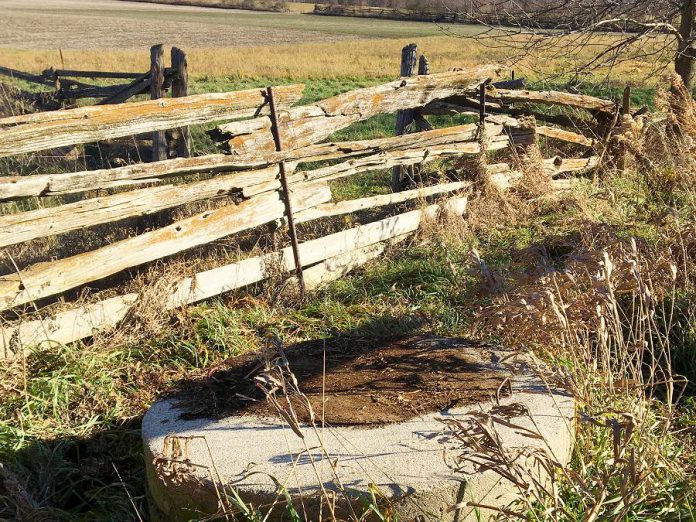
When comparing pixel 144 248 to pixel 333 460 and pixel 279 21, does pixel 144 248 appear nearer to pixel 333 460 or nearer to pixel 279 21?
pixel 333 460

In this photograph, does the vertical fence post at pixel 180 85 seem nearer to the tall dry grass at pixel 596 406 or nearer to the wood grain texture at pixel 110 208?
the wood grain texture at pixel 110 208

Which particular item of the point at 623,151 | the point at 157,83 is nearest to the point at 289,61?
the point at 157,83

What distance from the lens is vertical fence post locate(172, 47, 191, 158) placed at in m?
7.61

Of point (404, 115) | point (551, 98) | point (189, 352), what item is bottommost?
point (189, 352)

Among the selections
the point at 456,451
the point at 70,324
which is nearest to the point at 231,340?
the point at 70,324

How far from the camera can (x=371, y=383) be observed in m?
3.31

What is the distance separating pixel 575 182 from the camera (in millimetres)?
8133

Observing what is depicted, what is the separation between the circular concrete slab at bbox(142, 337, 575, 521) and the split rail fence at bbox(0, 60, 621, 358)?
1.68m

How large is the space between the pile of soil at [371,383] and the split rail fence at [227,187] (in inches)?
54.2

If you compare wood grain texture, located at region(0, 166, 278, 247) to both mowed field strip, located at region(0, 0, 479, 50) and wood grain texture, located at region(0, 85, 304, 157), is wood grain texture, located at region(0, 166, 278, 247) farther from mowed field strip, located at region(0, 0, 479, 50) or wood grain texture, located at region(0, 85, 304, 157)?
mowed field strip, located at region(0, 0, 479, 50)

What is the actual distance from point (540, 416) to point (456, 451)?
0.44 m

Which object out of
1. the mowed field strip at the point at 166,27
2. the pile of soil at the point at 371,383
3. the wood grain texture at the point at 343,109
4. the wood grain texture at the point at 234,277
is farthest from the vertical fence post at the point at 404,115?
the mowed field strip at the point at 166,27

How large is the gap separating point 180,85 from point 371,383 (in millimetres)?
5406

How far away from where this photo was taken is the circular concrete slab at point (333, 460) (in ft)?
8.33
